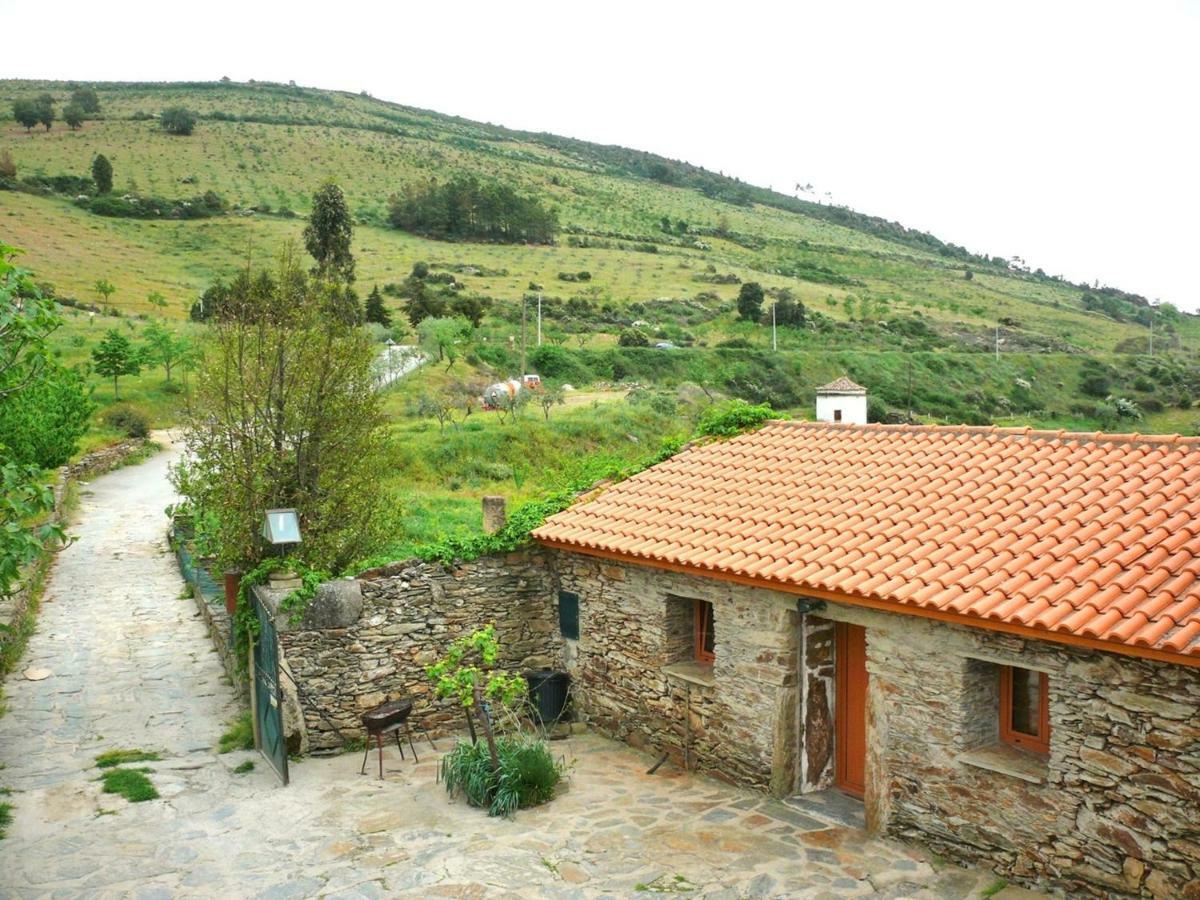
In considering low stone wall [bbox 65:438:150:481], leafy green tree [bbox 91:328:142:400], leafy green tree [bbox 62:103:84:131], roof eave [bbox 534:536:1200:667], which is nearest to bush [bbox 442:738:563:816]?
roof eave [bbox 534:536:1200:667]

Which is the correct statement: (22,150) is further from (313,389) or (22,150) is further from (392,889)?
(392,889)

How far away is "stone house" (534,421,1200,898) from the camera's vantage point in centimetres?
675

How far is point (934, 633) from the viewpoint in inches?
315

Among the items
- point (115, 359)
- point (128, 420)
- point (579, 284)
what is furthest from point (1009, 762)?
point (579, 284)

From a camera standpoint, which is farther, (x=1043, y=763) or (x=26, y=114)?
(x=26, y=114)

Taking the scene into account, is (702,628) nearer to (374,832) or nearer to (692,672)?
(692,672)

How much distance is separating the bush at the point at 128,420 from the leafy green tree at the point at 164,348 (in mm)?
3054

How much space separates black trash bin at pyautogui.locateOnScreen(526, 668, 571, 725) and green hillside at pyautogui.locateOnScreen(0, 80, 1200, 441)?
3023 cm

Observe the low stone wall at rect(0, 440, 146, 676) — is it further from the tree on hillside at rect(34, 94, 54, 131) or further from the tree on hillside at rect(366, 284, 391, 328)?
the tree on hillside at rect(34, 94, 54, 131)

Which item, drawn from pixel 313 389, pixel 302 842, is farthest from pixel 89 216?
pixel 302 842

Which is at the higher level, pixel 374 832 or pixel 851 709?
pixel 851 709

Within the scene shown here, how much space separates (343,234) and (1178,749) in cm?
5121

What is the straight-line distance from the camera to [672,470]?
42.1ft

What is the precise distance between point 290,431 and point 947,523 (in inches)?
300
